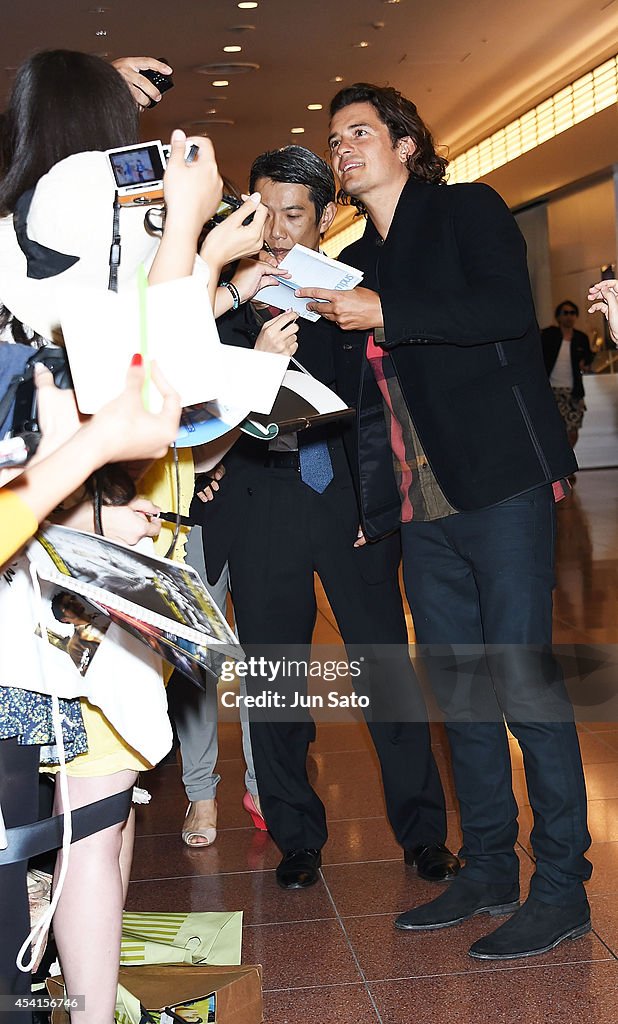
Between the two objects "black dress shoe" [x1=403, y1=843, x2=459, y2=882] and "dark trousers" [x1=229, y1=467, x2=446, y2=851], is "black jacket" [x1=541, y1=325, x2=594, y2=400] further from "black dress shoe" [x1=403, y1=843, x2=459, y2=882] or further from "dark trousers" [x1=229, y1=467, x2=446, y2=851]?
"black dress shoe" [x1=403, y1=843, x2=459, y2=882]

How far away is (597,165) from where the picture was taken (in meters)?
13.9

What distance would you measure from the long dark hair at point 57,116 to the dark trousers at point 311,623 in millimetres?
1537

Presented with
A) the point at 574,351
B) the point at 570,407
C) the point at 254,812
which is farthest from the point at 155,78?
the point at 574,351

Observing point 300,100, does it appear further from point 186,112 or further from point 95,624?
point 95,624

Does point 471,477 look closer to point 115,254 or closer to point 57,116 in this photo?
point 115,254

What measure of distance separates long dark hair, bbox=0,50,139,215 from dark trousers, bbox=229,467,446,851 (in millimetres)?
1537

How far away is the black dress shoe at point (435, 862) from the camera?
2.85m

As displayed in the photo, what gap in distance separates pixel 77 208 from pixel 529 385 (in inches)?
53.0

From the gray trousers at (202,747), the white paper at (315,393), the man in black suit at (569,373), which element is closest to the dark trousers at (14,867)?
the white paper at (315,393)

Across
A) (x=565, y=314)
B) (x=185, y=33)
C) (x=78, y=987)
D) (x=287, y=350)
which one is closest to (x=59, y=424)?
(x=78, y=987)

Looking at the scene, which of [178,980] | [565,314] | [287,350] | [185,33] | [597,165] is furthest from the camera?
[597,165]

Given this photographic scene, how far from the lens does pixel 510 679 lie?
2.50 meters

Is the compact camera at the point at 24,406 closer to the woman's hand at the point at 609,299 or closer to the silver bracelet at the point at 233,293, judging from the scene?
the silver bracelet at the point at 233,293

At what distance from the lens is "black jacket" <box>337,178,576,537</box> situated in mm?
2424
